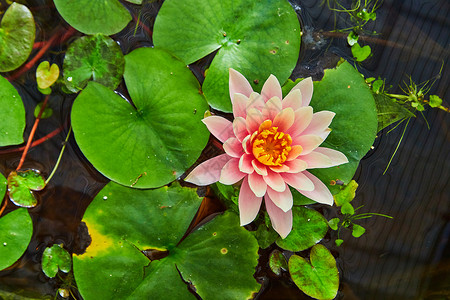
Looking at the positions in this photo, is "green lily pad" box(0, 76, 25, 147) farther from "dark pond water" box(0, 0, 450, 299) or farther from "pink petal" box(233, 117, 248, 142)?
"pink petal" box(233, 117, 248, 142)

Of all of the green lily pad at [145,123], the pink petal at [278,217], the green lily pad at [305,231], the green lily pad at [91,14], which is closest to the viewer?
the pink petal at [278,217]

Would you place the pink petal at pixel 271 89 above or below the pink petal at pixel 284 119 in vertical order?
above

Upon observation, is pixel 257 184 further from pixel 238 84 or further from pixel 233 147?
pixel 238 84

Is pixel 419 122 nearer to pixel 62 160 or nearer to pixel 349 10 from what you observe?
pixel 349 10

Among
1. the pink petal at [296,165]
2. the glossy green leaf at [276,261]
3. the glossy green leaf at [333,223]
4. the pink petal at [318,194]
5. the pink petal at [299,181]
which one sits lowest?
the glossy green leaf at [276,261]

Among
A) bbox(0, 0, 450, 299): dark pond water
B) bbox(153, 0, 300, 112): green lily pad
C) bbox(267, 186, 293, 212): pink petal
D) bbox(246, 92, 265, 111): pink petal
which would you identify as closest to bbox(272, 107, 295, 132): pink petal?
bbox(246, 92, 265, 111): pink petal

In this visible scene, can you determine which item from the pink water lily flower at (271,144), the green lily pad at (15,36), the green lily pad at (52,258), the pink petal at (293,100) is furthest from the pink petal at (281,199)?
the green lily pad at (15,36)

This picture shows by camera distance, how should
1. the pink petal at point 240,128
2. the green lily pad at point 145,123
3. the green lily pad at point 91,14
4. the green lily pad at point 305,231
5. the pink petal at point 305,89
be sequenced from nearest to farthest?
the pink petal at point 240,128, the pink petal at point 305,89, the green lily pad at point 145,123, the green lily pad at point 91,14, the green lily pad at point 305,231

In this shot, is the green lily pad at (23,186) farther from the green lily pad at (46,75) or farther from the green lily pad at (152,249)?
the green lily pad at (46,75)
